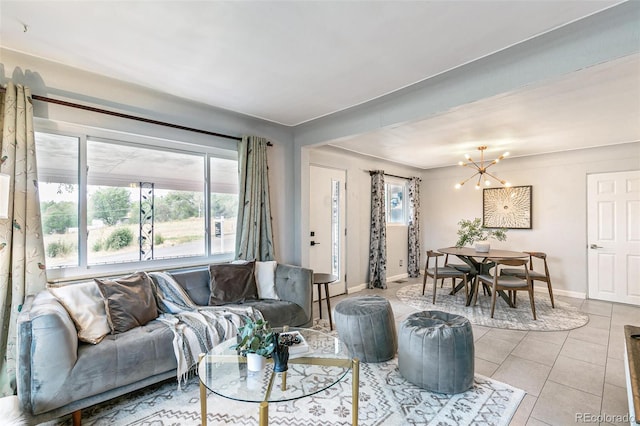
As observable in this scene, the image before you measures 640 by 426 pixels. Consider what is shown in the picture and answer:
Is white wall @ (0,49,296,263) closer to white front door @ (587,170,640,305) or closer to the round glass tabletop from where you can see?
the round glass tabletop

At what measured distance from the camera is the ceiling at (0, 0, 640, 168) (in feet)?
5.62

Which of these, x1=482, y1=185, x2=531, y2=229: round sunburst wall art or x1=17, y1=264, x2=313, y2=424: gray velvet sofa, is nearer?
x1=17, y1=264, x2=313, y2=424: gray velvet sofa

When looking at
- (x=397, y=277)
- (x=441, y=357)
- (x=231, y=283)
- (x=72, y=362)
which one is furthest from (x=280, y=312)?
(x=397, y=277)

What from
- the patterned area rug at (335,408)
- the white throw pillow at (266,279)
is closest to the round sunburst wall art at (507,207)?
the patterned area rug at (335,408)

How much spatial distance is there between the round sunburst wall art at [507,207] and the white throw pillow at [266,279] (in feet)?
15.2

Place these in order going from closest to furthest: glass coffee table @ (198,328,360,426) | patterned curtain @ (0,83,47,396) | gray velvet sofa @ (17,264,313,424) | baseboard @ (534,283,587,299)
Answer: glass coffee table @ (198,328,360,426) < gray velvet sofa @ (17,264,313,424) < patterned curtain @ (0,83,47,396) < baseboard @ (534,283,587,299)

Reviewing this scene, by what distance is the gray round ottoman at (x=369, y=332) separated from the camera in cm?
268

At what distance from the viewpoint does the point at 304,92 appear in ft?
9.37

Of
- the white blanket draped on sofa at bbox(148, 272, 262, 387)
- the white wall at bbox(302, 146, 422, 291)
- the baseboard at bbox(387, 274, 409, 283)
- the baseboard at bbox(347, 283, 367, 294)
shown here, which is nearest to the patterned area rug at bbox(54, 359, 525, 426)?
the white blanket draped on sofa at bbox(148, 272, 262, 387)

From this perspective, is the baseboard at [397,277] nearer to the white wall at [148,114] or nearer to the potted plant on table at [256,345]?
the white wall at [148,114]

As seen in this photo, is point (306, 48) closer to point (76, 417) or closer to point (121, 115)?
point (121, 115)

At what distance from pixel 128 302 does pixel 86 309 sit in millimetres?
259

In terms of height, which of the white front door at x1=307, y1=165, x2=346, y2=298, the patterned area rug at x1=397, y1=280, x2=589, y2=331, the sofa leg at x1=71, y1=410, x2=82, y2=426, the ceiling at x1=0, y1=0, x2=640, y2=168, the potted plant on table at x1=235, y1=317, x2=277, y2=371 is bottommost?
the patterned area rug at x1=397, y1=280, x2=589, y2=331

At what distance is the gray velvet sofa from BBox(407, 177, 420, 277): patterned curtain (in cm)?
525
